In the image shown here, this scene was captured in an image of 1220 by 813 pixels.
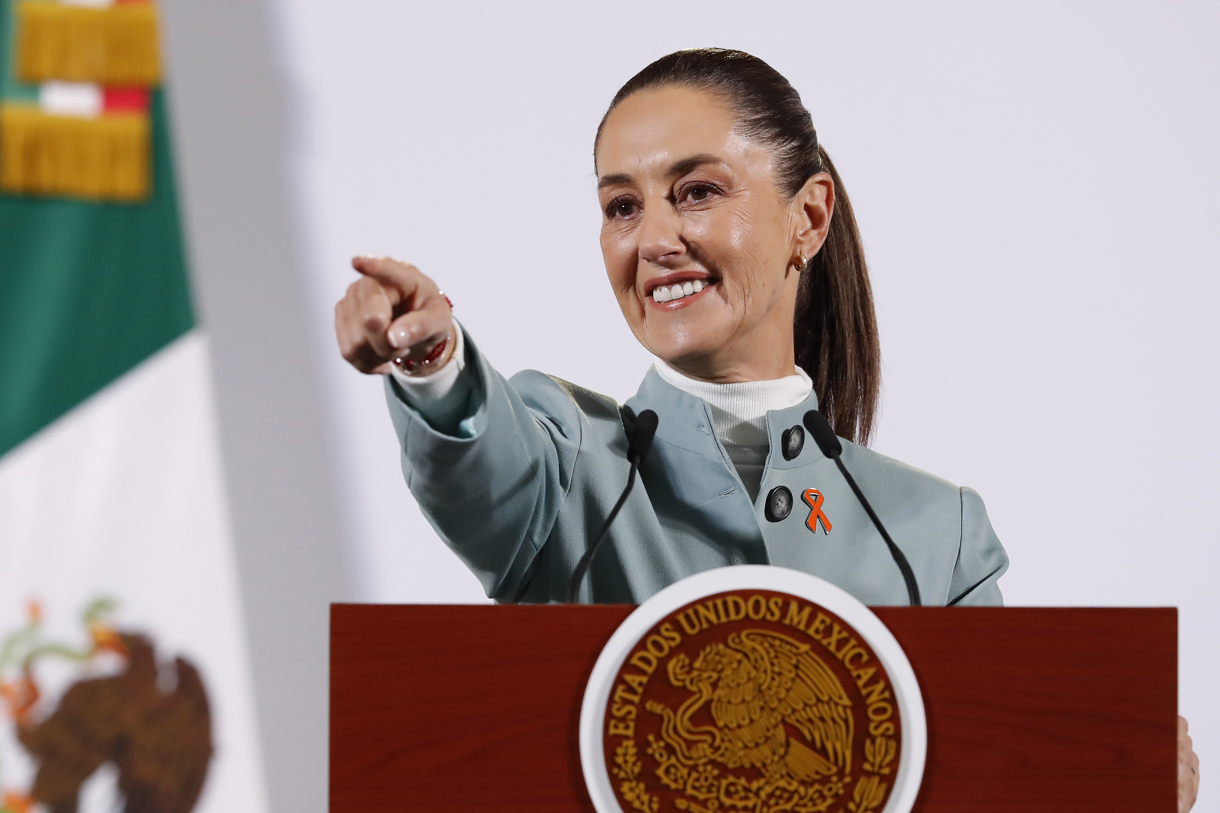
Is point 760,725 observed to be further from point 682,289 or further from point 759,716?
point 682,289

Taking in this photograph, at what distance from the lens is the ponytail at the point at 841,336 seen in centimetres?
145

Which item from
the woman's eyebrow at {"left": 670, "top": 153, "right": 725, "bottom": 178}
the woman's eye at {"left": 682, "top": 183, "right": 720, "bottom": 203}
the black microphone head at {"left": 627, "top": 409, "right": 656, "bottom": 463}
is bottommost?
the black microphone head at {"left": 627, "top": 409, "right": 656, "bottom": 463}

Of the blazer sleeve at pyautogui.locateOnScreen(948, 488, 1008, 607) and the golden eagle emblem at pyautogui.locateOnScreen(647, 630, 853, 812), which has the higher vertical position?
the blazer sleeve at pyautogui.locateOnScreen(948, 488, 1008, 607)

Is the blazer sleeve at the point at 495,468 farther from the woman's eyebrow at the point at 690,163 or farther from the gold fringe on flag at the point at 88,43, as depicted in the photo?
the gold fringe on flag at the point at 88,43

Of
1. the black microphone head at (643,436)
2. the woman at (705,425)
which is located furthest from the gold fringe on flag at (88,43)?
the black microphone head at (643,436)

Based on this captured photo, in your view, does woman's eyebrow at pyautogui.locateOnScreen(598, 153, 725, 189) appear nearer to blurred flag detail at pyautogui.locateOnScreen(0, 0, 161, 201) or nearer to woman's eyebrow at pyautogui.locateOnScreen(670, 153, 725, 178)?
woman's eyebrow at pyautogui.locateOnScreen(670, 153, 725, 178)

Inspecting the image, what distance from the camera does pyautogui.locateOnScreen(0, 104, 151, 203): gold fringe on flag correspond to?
6.68ft

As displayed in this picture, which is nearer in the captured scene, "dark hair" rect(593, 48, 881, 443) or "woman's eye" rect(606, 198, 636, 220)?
"woman's eye" rect(606, 198, 636, 220)

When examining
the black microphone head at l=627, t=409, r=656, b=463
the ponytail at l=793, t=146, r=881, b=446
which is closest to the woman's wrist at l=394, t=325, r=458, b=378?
the black microphone head at l=627, t=409, r=656, b=463

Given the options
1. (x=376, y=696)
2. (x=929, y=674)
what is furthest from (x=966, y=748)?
(x=376, y=696)

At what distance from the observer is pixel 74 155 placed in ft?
6.86

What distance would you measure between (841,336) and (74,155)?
5.07 ft

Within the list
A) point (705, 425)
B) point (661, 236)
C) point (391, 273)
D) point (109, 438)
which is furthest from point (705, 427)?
point (109, 438)

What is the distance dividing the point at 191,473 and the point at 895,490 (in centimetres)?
145
